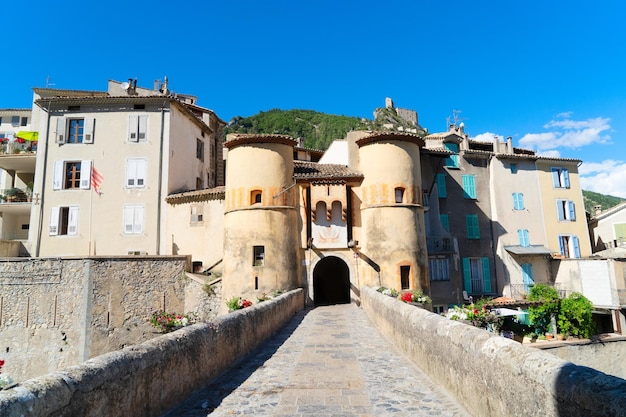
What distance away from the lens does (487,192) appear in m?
28.8

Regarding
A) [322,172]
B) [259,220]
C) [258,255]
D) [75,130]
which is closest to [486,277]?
[322,172]

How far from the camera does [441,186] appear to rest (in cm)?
2762

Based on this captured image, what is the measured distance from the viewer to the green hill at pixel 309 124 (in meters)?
82.4

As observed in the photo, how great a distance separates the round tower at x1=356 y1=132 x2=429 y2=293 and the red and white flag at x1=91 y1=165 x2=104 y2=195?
1609 cm

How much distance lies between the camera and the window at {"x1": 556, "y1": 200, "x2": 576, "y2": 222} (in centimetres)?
2973

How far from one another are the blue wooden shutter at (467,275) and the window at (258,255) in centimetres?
1454

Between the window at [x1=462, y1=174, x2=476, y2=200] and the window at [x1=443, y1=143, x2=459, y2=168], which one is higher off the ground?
the window at [x1=443, y1=143, x2=459, y2=168]

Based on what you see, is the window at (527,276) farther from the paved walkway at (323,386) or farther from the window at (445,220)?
the paved walkway at (323,386)

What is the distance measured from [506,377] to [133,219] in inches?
946

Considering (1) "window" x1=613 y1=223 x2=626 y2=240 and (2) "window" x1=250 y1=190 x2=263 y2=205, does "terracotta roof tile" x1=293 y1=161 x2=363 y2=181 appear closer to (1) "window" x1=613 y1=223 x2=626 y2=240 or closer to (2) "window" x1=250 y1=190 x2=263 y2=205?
(2) "window" x1=250 y1=190 x2=263 y2=205

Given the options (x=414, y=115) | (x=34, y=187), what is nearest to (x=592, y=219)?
(x=34, y=187)

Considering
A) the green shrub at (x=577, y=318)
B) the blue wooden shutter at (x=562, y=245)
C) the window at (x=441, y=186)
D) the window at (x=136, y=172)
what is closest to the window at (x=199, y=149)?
the window at (x=136, y=172)

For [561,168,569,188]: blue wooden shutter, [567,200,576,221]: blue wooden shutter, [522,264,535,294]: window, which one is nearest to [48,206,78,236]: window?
[522,264,535,294]: window

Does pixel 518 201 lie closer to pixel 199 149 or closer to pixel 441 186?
pixel 441 186
